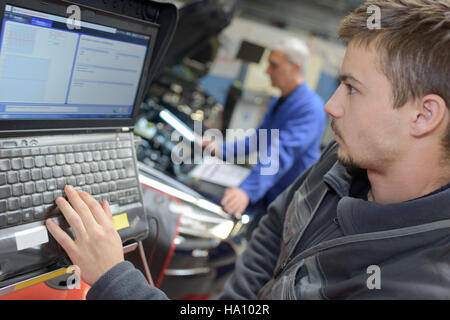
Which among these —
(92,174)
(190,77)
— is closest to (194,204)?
(92,174)

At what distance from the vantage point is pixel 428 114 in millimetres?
823

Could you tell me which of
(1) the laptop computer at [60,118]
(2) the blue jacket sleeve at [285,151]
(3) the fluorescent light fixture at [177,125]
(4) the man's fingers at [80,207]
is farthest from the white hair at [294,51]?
(4) the man's fingers at [80,207]

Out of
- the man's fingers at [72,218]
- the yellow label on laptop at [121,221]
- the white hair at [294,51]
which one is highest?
the white hair at [294,51]

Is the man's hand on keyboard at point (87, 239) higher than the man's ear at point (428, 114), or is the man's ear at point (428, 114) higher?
the man's ear at point (428, 114)

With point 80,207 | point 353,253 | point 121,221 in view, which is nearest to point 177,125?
point 121,221

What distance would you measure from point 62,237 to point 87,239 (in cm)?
5

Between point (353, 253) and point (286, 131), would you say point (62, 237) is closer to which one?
point (353, 253)

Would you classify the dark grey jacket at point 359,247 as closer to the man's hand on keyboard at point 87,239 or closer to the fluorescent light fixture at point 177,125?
the man's hand on keyboard at point 87,239

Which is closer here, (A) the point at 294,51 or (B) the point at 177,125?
(B) the point at 177,125

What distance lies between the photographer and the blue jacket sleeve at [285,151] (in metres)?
2.27
